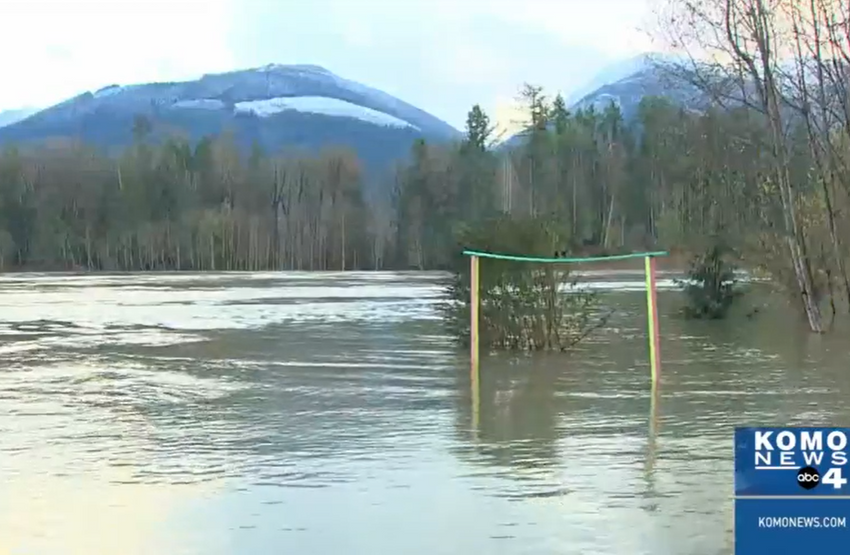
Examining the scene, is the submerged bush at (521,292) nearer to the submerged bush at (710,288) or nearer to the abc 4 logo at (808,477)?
the submerged bush at (710,288)

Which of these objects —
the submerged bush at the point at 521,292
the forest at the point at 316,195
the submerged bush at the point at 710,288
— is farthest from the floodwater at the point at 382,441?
the forest at the point at 316,195

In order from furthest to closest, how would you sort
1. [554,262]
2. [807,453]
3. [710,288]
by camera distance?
1. [710,288]
2. [554,262]
3. [807,453]

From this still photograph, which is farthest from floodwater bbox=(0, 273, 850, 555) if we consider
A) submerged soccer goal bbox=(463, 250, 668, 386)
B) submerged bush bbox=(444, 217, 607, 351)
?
submerged bush bbox=(444, 217, 607, 351)

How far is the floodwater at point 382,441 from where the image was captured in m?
6.59

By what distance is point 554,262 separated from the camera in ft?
53.9

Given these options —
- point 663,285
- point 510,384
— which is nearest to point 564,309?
point 510,384

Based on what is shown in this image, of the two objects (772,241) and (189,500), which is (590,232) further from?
(189,500)

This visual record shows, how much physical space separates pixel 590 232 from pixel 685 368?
2643 inches

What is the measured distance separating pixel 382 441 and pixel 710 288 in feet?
53.1

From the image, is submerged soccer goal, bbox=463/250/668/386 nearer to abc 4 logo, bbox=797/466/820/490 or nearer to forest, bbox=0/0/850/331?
abc 4 logo, bbox=797/466/820/490

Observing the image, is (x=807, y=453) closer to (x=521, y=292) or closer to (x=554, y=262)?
(x=554, y=262)

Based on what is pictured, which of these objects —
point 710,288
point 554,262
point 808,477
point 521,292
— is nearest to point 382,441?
point 808,477

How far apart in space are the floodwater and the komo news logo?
269 cm

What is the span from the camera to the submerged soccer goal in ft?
44.9
